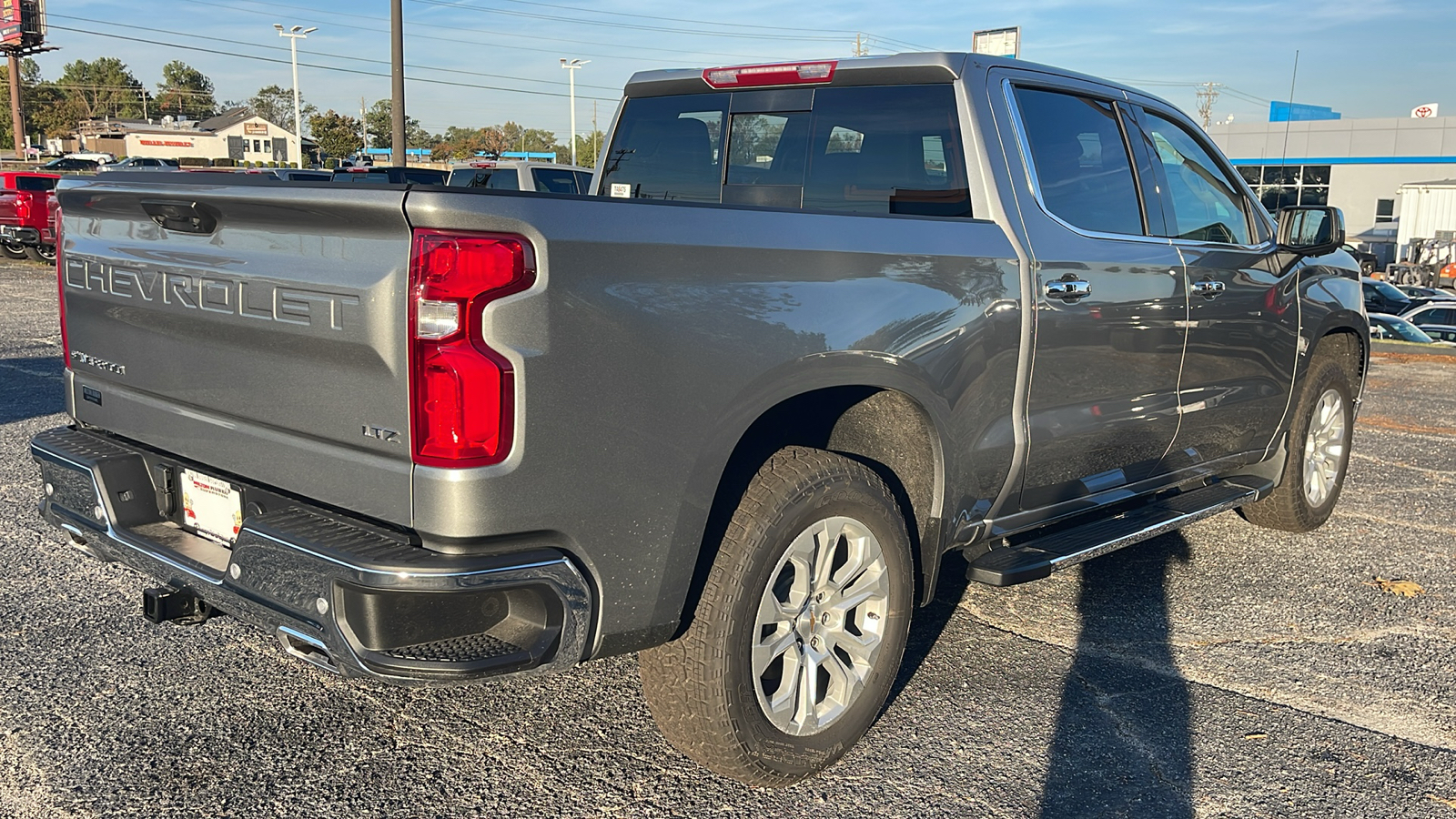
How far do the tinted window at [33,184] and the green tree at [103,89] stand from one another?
405 ft

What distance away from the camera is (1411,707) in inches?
152

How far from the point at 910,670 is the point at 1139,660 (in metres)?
Answer: 0.85

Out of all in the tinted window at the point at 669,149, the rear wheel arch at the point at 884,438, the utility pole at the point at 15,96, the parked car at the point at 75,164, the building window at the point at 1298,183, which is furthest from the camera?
the utility pole at the point at 15,96

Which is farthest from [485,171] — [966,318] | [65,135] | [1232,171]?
[65,135]

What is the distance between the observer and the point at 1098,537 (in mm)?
A: 4145

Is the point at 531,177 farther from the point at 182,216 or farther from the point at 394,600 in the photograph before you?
the point at 394,600

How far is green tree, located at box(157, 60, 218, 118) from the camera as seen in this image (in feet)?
481

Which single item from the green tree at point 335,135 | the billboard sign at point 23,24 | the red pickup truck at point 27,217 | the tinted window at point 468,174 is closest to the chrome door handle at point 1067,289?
the tinted window at point 468,174

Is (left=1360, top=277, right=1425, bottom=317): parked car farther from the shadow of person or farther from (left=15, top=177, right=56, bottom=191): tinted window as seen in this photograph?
(left=15, top=177, right=56, bottom=191): tinted window

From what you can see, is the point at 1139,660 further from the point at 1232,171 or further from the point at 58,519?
the point at 58,519

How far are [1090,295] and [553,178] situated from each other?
1613 cm

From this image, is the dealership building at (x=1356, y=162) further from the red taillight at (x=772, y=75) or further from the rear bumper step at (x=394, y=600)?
the rear bumper step at (x=394, y=600)

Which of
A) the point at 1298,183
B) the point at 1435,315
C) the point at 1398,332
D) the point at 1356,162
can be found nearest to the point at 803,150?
the point at 1398,332

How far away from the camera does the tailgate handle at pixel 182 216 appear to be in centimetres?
290
